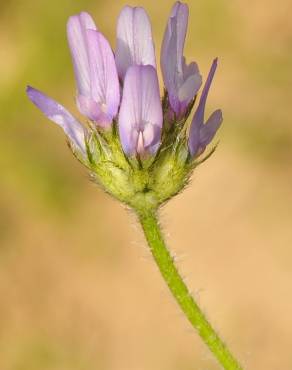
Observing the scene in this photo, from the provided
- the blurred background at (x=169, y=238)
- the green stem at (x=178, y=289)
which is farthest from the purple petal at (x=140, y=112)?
the blurred background at (x=169, y=238)

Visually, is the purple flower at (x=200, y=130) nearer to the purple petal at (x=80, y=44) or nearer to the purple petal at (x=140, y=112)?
the purple petal at (x=140, y=112)

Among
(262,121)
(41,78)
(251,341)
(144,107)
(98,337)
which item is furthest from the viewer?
→ (41,78)

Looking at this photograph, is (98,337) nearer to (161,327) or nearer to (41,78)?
(161,327)

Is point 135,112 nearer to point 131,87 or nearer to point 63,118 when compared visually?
point 131,87

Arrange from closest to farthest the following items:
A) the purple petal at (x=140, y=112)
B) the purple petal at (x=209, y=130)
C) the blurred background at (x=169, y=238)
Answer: the purple petal at (x=140, y=112) → the purple petal at (x=209, y=130) → the blurred background at (x=169, y=238)

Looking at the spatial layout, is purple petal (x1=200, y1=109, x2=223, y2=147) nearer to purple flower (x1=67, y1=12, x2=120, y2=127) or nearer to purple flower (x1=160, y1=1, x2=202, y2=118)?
purple flower (x1=160, y1=1, x2=202, y2=118)

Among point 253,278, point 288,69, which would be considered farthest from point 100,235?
point 288,69

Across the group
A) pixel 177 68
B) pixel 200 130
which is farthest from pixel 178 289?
pixel 177 68

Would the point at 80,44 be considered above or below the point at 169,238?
above
